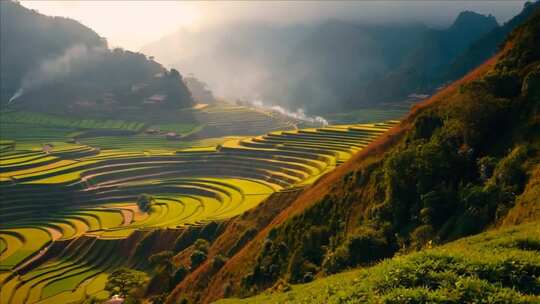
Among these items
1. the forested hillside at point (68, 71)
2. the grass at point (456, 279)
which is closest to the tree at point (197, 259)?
the grass at point (456, 279)

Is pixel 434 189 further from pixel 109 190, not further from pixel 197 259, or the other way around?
pixel 109 190

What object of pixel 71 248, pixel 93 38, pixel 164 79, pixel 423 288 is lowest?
pixel 71 248

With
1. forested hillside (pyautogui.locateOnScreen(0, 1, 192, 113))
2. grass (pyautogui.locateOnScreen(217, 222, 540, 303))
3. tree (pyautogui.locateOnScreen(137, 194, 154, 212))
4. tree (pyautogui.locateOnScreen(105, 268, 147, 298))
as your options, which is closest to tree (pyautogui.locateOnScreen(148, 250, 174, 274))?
tree (pyautogui.locateOnScreen(105, 268, 147, 298))

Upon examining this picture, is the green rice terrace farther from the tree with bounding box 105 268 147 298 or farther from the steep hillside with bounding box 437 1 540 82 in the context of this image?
the steep hillside with bounding box 437 1 540 82

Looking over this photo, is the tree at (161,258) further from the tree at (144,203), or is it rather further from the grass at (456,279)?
the grass at (456,279)

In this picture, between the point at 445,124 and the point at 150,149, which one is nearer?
the point at 445,124

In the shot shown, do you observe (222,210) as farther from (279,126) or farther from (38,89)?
(38,89)

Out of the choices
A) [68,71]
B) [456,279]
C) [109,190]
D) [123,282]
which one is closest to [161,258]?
[123,282]

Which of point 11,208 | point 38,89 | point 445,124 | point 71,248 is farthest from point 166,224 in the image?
point 38,89
